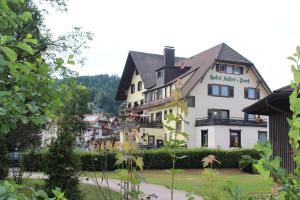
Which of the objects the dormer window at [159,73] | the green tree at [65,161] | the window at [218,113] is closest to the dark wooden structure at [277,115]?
the green tree at [65,161]

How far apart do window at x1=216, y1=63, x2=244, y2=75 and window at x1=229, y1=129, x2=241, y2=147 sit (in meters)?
6.09

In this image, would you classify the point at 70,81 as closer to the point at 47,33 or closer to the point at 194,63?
the point at 47,33

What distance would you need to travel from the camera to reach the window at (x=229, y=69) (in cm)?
4432

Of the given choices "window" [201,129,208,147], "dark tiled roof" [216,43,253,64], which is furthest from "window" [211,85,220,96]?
"window" [201,129,208,147]

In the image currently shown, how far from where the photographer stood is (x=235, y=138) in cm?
4275

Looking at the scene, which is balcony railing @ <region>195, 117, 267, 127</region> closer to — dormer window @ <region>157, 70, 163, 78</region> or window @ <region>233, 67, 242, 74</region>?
window @ <region>233, 67, 242, 74</region>

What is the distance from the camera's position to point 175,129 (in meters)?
2.86

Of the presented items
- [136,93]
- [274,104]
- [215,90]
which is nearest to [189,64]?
[215,90]

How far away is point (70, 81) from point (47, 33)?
22665 millimetres

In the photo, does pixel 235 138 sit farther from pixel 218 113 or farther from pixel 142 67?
pixel 142 67

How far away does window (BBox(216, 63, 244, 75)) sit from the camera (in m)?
44.3

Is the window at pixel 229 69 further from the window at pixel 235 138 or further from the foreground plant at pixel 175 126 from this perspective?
the foreground plant at pixel 175 126

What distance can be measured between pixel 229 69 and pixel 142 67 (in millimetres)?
11335

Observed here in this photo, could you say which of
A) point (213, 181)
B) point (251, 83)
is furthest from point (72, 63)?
point (251, 83)
